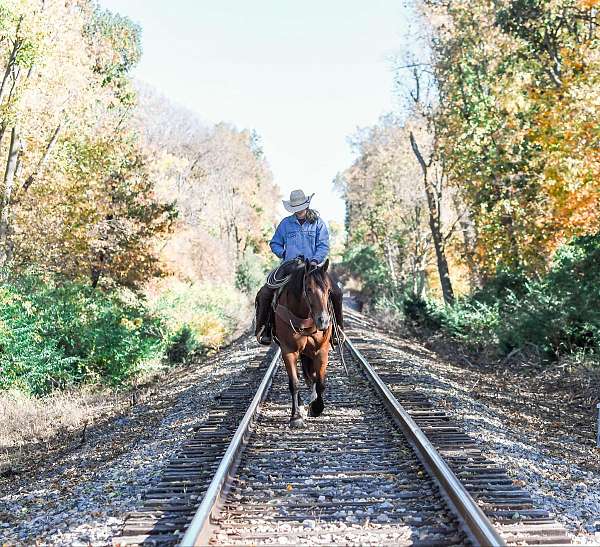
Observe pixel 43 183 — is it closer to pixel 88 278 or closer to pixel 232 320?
pixel 88 278

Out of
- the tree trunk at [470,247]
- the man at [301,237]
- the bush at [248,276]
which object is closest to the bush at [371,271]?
the bush at [248,276]

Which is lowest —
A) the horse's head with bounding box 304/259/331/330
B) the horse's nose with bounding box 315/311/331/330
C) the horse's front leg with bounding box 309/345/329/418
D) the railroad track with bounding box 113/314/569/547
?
the railroad track with bounding box 113/314/569/547

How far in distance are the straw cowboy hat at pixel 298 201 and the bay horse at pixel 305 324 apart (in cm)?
84

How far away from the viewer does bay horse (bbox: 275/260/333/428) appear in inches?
347

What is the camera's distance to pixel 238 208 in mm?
66188

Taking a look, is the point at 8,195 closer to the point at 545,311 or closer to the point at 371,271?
the point at 545,311

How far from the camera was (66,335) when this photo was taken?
19453 millimetres

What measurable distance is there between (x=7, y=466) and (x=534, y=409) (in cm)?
872

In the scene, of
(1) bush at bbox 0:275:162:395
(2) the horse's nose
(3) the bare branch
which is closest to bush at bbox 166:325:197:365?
(1) bush at bbox 0:275:162:395

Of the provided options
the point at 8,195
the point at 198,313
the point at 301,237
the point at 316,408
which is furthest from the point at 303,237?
the point at 198,313

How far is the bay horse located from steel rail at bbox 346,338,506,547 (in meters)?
1.25

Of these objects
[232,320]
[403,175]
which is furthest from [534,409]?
[403,175]

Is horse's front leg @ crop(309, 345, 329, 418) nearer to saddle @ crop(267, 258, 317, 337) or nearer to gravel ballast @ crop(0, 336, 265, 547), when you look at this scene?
saddle @ crop(267, 258, 317, 337)

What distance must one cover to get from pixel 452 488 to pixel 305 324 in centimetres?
351
